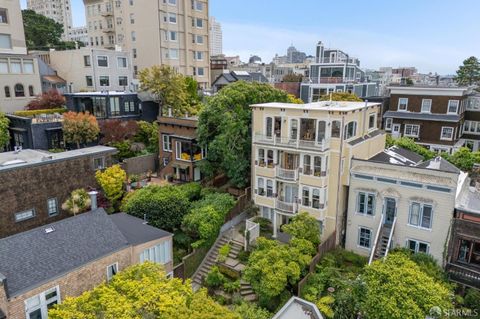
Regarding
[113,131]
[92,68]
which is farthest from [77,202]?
[92,68]

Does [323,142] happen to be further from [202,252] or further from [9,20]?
[9,20]

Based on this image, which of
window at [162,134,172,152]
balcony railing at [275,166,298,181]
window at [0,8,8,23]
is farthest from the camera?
window at [0,8,8,23]

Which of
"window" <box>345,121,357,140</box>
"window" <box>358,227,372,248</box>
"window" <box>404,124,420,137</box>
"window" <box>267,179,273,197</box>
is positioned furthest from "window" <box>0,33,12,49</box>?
"window" <box>404,124,420,137</box>

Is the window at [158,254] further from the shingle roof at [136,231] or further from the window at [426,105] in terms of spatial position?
the window at [426,105]

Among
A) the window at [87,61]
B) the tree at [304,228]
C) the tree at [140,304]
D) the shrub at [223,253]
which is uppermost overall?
the window at [87,61]

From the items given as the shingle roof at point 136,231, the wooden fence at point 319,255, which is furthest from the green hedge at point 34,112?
the wooden fence at point 319,255

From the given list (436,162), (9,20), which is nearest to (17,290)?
(436,162)

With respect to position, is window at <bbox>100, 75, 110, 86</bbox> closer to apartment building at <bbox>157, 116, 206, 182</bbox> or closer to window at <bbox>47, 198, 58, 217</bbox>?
apartment building at <bbox>157, 116, 206, 182</bbox>
